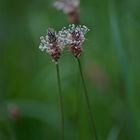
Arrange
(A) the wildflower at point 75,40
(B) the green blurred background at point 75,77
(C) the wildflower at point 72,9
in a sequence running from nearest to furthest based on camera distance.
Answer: (A) the wildflower at point 75,40 → (C) the wildflower at point 72,9 → (B) the green blurred background at point 75,77

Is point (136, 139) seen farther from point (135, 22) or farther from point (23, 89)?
point (23, 89)

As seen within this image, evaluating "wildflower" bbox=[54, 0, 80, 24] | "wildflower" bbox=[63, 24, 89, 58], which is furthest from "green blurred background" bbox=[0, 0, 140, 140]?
"wildflower" bbox=[63, 24, 89, 58]

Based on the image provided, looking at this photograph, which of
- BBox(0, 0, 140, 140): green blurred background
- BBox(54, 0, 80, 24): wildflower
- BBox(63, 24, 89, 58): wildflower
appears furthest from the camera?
BBox(0, 0, 140, 140): green blurred background

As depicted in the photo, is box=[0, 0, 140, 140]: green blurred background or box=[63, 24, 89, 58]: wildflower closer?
box=[63, 24, 89, 58]: wildflower

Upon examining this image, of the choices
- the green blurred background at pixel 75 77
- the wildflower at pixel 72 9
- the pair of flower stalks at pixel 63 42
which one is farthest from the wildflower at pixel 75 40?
the green blurred background at pixel 75 77

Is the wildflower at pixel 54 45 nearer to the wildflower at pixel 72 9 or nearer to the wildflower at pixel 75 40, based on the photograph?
the wildflower at pixel 75 40

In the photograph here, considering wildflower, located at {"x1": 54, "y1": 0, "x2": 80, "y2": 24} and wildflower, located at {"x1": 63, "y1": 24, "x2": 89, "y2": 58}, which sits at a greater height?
wildflower, located at {"x1": 54, "y1": 0, "x2": 80, "y2": 24}

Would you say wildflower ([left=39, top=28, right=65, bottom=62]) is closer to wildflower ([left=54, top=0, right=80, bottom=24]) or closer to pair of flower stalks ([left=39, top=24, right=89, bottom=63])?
pair of flower stalks ([left=39, top=24, right=89, bottom=63])

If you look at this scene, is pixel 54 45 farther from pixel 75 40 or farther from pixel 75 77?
pixel 75 77
